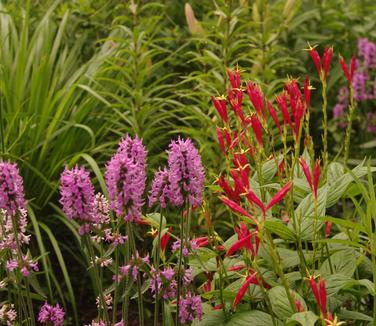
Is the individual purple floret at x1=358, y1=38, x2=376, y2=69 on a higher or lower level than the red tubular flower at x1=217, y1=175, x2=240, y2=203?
higher

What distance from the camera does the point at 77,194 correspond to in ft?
6.08

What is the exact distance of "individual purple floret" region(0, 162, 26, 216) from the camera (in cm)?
190

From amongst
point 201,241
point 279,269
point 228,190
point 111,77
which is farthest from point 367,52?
point 279,269

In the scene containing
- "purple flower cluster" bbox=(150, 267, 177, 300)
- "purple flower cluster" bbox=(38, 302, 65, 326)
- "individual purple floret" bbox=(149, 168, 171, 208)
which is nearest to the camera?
"individual purple floret" bbox=(149, 168, 171, 208)

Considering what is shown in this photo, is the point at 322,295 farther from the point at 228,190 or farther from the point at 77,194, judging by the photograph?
the point at 77,194

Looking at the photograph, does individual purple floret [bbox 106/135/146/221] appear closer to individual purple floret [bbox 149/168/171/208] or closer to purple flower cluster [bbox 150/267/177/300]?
individual purple floret [bbox 149/168/171/208]

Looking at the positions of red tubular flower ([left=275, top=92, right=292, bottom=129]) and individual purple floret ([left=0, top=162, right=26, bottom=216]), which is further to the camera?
red tubular flower ([left=275, top=92, right=292, bottom=129])

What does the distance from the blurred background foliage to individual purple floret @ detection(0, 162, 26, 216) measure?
3.52 feet

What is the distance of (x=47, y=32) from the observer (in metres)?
4.27

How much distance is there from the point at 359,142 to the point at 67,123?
213cm

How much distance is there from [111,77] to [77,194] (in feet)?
7.90

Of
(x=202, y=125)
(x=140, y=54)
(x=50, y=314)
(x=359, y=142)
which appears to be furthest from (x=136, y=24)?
(x=50, y=314)

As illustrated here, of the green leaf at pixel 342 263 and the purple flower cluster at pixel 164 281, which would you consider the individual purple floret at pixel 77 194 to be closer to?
the purple flower cluster at pixel 164 281

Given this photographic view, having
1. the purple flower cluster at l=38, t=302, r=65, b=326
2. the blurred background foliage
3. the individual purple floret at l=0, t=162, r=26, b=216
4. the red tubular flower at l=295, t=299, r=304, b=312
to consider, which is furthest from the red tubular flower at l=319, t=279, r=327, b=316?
the blurred background foliage
